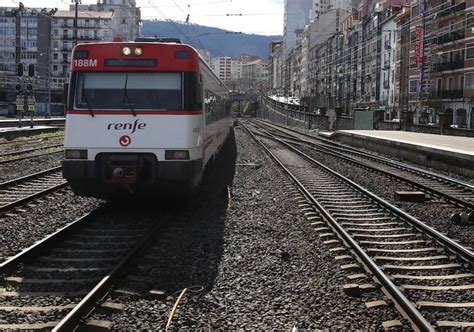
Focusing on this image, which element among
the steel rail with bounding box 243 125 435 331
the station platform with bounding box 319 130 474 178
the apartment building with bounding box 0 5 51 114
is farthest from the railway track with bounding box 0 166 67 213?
the apartment building with bounding box 0 5 51 114

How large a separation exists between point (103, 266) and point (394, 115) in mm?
66350

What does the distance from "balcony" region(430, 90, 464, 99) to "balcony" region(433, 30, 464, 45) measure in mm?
5442

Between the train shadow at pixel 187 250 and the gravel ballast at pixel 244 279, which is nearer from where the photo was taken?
the gravel ballast at pixel 244 279

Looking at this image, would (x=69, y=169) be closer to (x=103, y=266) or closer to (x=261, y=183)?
(x=103, y=266)

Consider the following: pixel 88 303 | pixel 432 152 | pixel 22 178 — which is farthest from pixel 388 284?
pixel 432 152

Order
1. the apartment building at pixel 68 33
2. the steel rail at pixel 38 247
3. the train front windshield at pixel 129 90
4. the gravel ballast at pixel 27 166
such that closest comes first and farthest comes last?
1. the steel rail at pixel 38 247
2. the train front windshield at pixel 129 90
3. the gravel ballast at pixel 27 166
4. the apartment building at pixel 68 33

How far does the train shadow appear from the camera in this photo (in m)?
6.41

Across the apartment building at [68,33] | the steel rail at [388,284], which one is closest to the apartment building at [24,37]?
the apartment building at [68,33]

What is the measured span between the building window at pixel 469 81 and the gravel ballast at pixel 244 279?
52.3m

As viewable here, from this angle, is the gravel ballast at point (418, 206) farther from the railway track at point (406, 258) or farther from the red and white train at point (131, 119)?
the red and white train at point (131, 119)

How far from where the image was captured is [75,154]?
9586mm

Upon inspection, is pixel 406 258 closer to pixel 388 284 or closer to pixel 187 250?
pixel 388 284

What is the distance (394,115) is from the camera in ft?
228

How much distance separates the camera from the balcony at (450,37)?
198 feet
